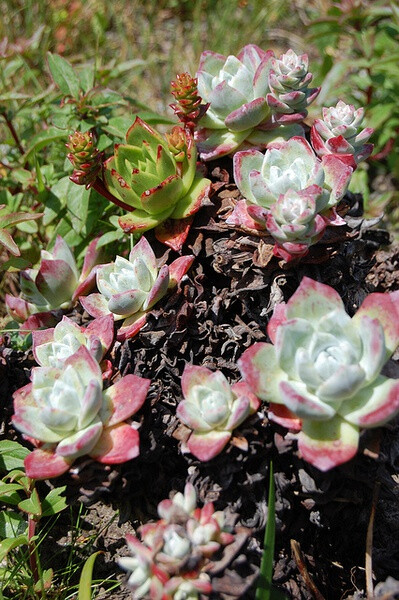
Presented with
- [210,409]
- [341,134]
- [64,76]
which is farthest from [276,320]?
[64,76]

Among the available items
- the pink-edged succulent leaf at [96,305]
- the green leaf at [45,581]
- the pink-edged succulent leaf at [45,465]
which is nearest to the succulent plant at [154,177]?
the pink-edged succulent leaf at [96,305]

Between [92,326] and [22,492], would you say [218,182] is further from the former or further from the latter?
[22,492]

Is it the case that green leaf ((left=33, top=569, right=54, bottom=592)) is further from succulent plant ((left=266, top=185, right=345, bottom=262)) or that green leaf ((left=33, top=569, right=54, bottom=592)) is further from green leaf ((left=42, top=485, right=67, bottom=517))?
succulent plant ((left=266, top=185, right=345, bottom=262))

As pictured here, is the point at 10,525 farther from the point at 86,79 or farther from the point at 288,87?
the point at 86,79

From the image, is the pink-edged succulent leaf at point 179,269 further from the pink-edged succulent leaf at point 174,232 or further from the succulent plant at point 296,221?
the succulent plant at point 296,221

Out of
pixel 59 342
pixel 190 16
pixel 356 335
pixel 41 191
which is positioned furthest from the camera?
pixel 190 16

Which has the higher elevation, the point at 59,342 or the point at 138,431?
the point at 59,342

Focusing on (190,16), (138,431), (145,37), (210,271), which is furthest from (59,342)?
(190,16)
